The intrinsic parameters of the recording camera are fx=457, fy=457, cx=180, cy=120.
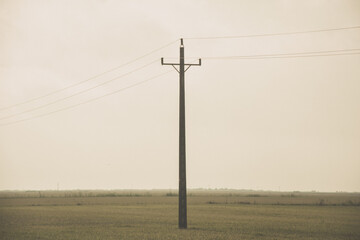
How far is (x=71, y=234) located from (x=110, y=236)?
2.81m

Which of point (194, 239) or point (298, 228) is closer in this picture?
point (194, 239)

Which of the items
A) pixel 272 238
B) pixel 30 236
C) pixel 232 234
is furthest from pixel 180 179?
pixel 30 236

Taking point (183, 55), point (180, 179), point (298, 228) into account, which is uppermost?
point (183, 55)

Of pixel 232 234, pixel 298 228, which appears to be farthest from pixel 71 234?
pixel 298 228

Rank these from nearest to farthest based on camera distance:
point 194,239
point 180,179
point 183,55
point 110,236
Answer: point 194,239
point 110,236
point 180,179
point 183,55

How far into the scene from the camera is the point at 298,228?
1251 inches

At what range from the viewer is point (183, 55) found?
30.7 metres

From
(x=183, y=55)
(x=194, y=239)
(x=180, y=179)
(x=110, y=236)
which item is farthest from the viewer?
(x=183, y=55)

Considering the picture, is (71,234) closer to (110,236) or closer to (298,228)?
(110,236)

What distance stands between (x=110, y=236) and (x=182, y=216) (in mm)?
5293

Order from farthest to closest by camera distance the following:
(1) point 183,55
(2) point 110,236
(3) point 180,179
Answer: (1) point 183,55 → (3) point 180,179 → (2) point 110,236

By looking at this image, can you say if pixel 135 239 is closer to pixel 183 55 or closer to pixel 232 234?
pixel 232 234

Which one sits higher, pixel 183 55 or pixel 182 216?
pixel 183 55

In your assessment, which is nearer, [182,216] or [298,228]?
[182,216]
